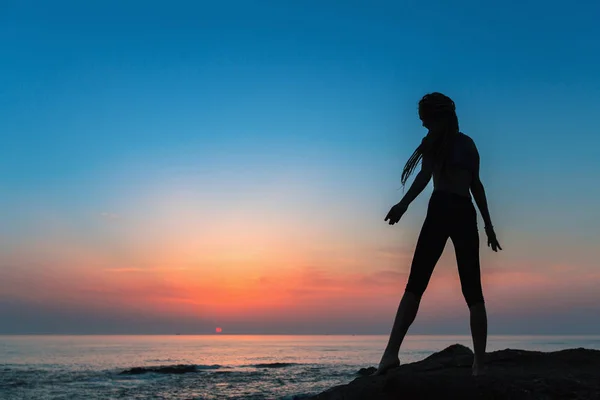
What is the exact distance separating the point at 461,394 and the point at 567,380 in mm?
1263

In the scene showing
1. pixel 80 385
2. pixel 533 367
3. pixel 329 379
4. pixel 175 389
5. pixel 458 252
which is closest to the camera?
pixel 458 252

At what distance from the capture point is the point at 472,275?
531cm

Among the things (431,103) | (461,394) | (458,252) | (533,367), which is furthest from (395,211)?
(533,367)

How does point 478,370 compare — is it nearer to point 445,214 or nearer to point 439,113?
point 445,214

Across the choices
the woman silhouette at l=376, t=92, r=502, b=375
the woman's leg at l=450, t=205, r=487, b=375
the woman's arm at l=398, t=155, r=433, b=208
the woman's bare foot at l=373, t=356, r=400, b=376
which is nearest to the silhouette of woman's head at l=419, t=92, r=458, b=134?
the woman silhouette at l=376, t=92, r=502, b=375

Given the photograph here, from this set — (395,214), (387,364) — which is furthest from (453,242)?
(387,364)

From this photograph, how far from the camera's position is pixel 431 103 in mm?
5668

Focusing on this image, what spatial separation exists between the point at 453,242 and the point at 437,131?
1.15m

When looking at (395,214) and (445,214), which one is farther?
(445,214)

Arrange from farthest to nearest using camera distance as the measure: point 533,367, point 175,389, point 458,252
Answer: point 175,389 → point 533,367 → point 458,252

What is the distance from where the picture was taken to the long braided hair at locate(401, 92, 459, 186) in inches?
217

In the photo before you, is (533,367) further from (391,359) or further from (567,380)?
(391,359)

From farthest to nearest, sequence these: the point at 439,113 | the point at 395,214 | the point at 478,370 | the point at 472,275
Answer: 1. the point at 439,113
2. the point at 478,370
3. the point at 472,275
4. the point at 395,214

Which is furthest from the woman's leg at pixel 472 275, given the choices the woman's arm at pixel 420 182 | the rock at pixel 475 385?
the woman's arm at pixel 420 182
